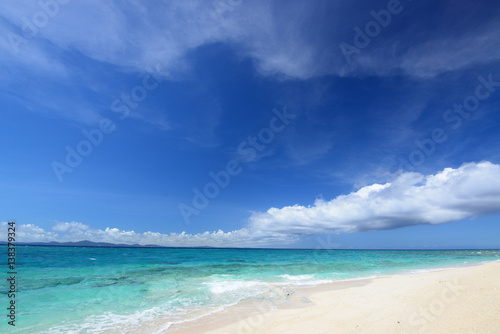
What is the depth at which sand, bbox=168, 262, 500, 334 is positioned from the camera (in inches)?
284

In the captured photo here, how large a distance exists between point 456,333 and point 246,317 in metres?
7.17

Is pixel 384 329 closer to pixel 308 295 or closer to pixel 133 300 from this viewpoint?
pixel 308 295

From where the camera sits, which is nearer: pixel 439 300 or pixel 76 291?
pixel 439 300

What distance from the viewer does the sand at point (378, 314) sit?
7.20 m

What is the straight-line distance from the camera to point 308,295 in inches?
552

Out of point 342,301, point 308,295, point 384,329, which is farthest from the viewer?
point 308,295

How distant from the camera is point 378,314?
349 inches

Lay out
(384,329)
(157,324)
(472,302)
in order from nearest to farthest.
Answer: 1. (384,329)
2. (472,302)
3. (157,324)

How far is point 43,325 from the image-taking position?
367 inches

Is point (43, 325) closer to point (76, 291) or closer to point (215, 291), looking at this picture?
point (76, 291)

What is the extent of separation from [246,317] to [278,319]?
1.51 meters

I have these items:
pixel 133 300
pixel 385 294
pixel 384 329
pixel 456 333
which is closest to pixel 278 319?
pixel 384 329

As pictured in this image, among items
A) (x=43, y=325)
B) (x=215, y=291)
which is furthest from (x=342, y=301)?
(x=43, y=325)

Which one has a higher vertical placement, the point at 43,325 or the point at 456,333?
the point at 456,333
